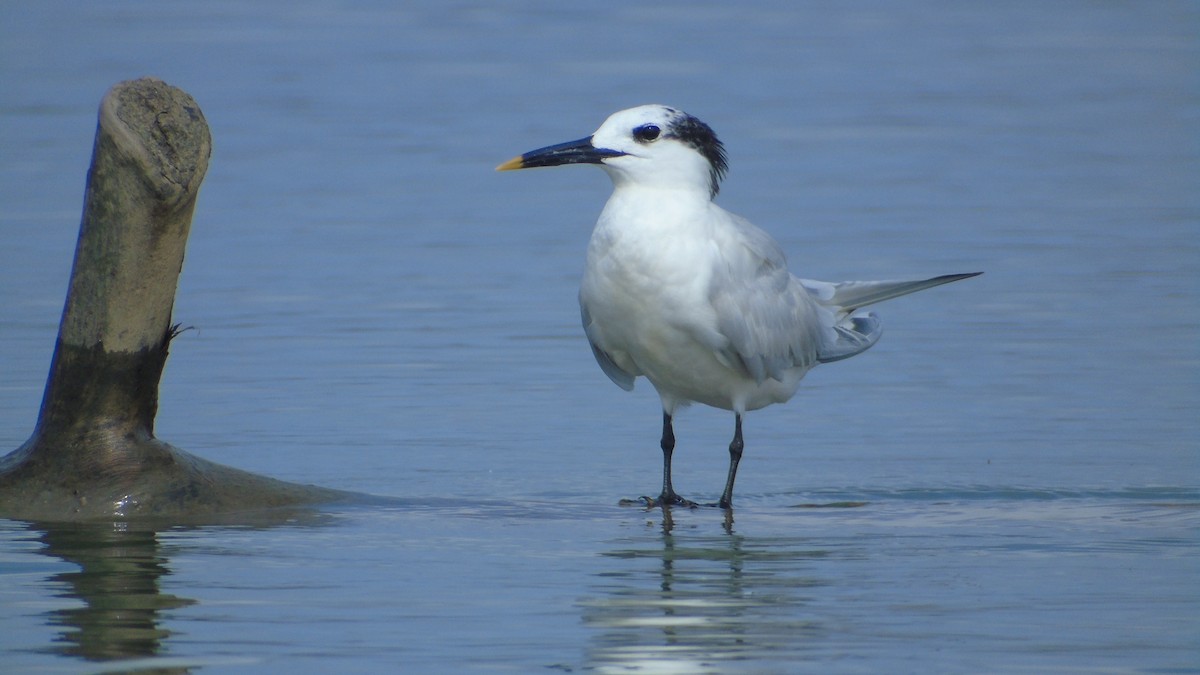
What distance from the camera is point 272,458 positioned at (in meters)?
8.15

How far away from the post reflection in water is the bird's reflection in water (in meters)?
1.11

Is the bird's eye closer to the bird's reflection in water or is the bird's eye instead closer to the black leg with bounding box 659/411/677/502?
the black leg with bounding box 659/411/677/502

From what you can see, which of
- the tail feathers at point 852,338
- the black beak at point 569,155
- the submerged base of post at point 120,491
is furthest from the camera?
the tail feathers at point 852,338

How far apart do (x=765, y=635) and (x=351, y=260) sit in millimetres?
7286

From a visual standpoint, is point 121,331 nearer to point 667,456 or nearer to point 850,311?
point 667,456

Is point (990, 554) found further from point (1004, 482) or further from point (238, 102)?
point (238, 102)

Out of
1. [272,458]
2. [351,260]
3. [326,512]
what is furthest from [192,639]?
[351,260]

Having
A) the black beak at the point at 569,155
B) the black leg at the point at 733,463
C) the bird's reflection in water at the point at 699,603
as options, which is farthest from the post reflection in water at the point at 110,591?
the black leg at the point at 733,463

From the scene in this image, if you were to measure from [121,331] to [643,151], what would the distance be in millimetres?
1910

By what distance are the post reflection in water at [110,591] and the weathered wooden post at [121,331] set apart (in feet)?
0.54

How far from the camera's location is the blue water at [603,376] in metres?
5.38

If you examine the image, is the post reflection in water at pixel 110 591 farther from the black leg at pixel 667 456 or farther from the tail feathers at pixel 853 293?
the tail feathers at pixel 853 293

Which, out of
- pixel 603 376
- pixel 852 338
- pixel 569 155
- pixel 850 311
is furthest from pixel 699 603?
pixel 603 376

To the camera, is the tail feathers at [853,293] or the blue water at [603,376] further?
the tail feathers at [853,293]
